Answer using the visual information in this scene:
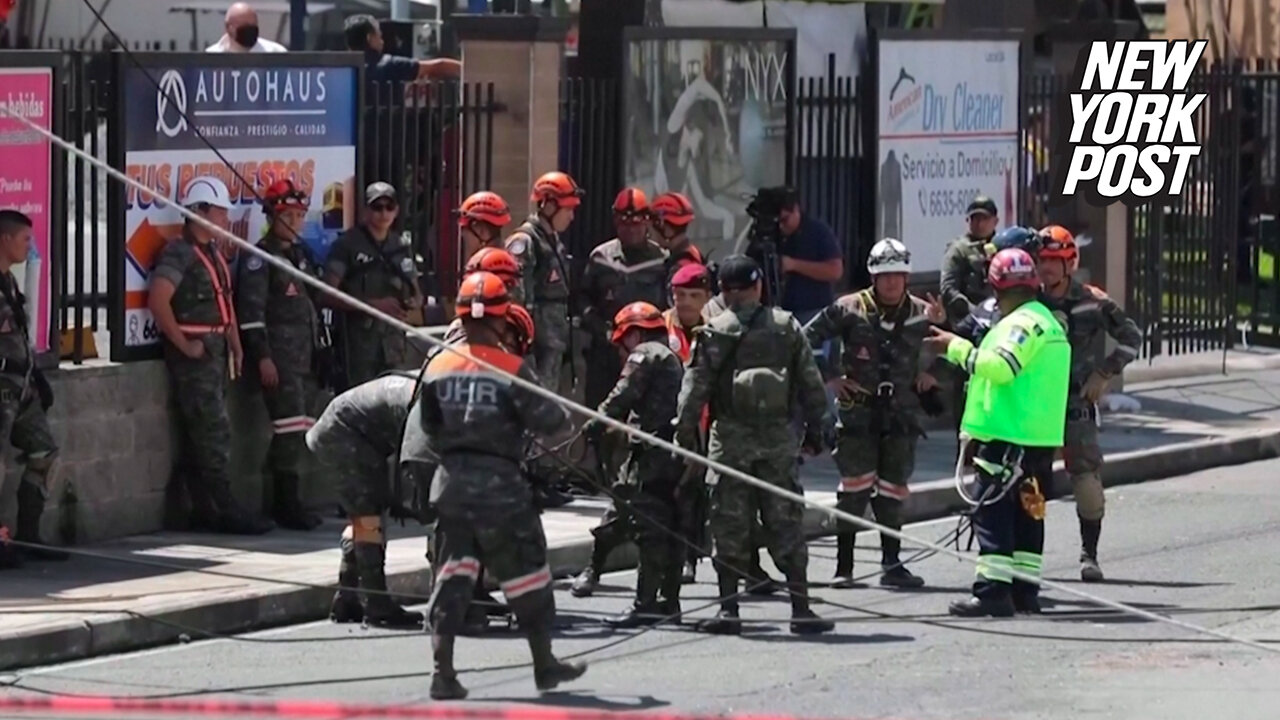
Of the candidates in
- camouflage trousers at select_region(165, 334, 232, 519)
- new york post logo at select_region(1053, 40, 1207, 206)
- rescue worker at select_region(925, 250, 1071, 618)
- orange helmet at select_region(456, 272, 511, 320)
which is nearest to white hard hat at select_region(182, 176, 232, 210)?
camouflage trousers at select_region(165, 334, 232, 519)

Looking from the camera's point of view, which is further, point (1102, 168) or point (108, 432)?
point (1102, 168)

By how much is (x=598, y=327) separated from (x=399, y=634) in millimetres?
4179

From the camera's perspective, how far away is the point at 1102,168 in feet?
70.4

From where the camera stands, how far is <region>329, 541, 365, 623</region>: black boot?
11836 mm

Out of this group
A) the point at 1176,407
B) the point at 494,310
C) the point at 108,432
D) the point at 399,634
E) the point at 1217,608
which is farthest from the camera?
the point at 1176,407

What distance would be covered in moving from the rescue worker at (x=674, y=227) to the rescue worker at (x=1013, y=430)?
2.77 m

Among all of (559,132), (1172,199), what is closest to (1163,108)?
(1172,199)

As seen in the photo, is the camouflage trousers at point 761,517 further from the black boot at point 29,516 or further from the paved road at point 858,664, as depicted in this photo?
the black boot at point 29,516

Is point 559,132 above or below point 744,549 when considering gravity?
above

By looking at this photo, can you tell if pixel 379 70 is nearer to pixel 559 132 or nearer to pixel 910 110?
pixel 559 132

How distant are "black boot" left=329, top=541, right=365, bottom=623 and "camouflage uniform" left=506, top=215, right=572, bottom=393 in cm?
314

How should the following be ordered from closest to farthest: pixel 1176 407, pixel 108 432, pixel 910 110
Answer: pixel 108 432
pixel 910 110
pixel 1176 407

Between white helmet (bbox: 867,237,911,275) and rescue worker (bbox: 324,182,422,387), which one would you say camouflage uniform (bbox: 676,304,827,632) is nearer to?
white helmet (bbox: 867,237,911,275)

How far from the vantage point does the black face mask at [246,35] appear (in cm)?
1641
